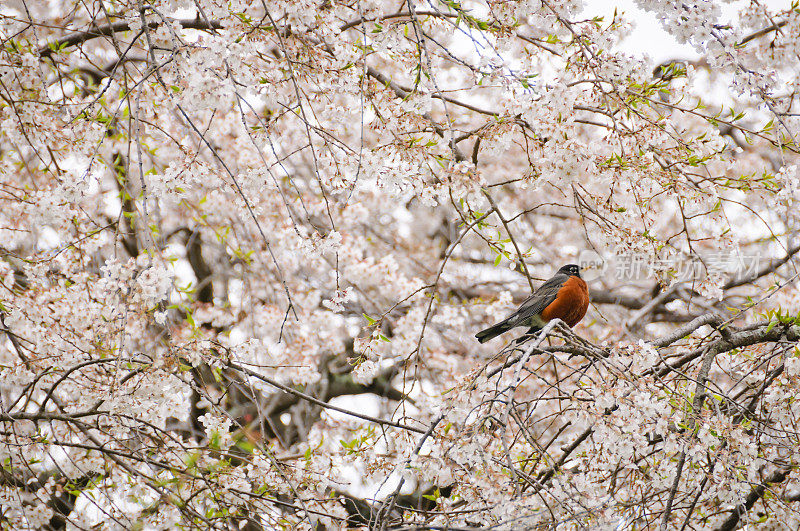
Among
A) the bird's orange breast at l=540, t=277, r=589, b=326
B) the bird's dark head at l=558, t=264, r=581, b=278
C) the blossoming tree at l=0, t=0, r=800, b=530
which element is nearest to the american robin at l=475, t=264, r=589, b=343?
the bird's orange breast at l=540, t=277, r=589, b=326

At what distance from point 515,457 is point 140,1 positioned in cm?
260

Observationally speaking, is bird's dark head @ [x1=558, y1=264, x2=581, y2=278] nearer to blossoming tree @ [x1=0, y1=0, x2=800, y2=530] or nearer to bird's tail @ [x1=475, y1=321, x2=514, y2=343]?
bird's tail @ [x1=475, y1=321, x2=514, y2=343]

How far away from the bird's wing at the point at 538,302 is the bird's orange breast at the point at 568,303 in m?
0.04

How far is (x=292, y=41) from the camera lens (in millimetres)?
2756

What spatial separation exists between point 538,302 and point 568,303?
22 cm

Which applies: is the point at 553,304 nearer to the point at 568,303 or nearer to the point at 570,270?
the point at 568,303

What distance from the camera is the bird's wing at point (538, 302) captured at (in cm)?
428

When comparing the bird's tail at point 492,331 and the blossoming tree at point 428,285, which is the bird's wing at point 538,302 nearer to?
the bird's tail at point 492,331

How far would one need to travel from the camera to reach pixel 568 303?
4.36 meters

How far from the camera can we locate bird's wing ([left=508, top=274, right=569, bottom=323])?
14.0 feet

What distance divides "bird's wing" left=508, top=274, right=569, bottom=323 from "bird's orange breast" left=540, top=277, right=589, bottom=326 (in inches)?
1.4

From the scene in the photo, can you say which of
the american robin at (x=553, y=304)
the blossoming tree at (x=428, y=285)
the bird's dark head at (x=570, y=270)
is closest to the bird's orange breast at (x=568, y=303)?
the american robin at (x=553, y=304)

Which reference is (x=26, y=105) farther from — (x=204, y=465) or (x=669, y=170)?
(x=669, y=170)

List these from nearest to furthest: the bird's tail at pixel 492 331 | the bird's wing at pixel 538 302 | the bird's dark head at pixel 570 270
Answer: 1. the bird's tail at pixel 492 331
2. the bird's wing at pixel 538 302
3. the bird's dark head at pixel 570 270
